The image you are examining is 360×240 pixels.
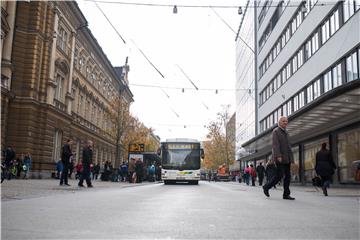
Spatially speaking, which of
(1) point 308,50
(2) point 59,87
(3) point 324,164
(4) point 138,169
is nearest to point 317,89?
(1) point 308,50

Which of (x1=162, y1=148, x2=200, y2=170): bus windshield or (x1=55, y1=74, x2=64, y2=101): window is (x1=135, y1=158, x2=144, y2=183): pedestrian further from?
(x1=55, y1=74, x2=64, y2=101): window

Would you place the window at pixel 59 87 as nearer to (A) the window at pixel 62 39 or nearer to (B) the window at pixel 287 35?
(A) the window at pixel 62 39

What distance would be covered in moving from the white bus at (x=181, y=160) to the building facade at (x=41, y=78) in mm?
9802

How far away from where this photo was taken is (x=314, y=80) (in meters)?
29.7

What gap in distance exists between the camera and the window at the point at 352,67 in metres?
22.4

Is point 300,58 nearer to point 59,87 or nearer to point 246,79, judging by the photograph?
point 59,87

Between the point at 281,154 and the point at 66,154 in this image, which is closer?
the point at 281,154

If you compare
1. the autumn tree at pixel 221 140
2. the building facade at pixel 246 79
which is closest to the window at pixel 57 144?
the building facade at pixel 246 79

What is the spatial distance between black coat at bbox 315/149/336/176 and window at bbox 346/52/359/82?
11.0 metres

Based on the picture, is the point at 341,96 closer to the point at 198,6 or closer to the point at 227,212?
the point at 198,6

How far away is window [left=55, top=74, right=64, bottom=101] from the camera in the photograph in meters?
35.6

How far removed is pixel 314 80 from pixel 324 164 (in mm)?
18134

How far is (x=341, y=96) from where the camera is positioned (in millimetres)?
17438

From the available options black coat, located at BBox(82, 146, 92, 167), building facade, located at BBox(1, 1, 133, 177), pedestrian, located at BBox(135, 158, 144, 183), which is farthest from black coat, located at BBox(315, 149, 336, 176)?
building facade, located at BBox(1, 1, 133, 177)
